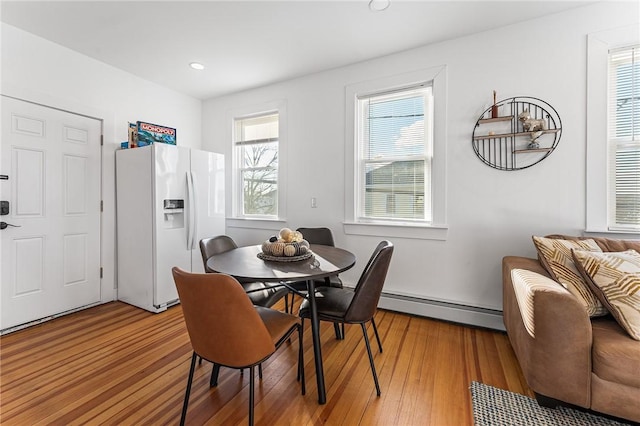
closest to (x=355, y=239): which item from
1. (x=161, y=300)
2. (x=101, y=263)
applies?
(x=161, y=300)

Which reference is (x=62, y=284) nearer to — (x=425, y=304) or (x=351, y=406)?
(x=351, y=406)

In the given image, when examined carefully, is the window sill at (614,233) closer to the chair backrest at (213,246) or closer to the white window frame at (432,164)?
the white window frame at (432,164)

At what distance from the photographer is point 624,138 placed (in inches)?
85.0

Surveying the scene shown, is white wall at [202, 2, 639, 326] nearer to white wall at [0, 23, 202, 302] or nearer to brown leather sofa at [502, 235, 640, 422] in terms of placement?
brown leather sofa at [502, 235, 640, 422]

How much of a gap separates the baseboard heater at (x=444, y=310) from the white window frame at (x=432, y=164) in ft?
2.08

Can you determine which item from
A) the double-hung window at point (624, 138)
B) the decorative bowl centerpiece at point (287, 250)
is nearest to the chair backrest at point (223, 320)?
the decorative bowl centerpiece at point (287, 250)

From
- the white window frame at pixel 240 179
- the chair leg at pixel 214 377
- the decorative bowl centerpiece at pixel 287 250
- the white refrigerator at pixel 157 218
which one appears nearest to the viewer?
the chair leg at pixel 214 377

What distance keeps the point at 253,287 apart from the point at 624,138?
9.96ft

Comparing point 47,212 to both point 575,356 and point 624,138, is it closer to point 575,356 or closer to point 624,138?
point 575,356

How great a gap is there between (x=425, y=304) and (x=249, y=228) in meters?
2.39

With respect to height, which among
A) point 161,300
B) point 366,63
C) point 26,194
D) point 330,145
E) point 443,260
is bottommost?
point 161,300

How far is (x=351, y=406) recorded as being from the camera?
5.36 feet

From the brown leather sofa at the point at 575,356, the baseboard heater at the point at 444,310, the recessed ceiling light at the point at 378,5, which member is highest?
the recessed ceiling light at the point at 378,5

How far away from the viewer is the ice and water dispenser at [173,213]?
3048mm
